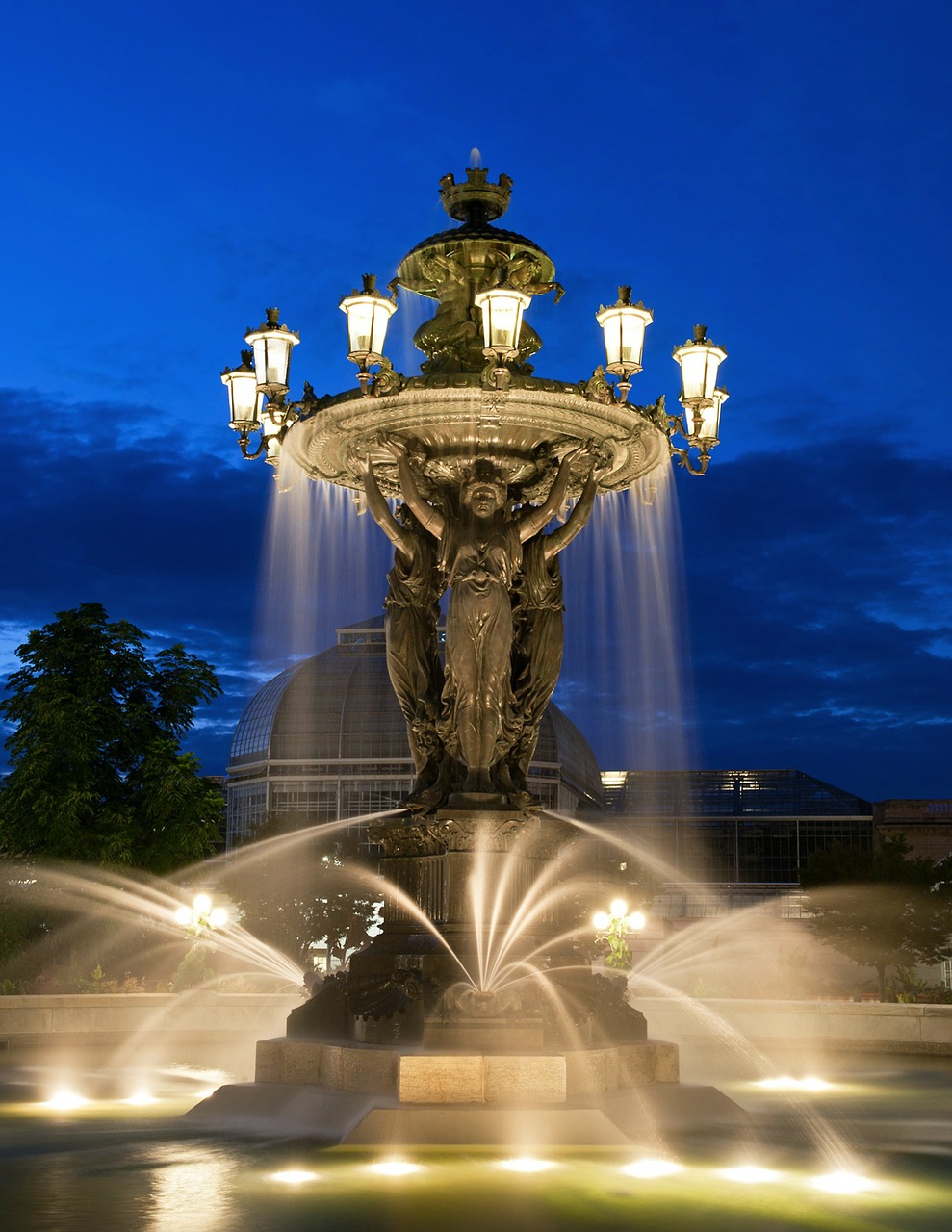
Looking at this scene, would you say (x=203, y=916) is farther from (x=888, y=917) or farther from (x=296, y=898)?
(x=888, y=917)

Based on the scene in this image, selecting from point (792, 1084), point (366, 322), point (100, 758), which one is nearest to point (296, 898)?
point (100, 758)

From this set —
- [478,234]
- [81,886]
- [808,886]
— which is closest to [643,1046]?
[478,234]

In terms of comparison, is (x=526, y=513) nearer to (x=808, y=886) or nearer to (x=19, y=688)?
(x=19, y=688)

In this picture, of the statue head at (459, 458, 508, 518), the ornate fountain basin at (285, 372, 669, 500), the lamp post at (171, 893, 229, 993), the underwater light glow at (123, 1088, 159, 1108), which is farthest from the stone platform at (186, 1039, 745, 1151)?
the lamp post at (171, 893, 229, 993)

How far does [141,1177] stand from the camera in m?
8.16

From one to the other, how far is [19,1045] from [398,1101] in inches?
361

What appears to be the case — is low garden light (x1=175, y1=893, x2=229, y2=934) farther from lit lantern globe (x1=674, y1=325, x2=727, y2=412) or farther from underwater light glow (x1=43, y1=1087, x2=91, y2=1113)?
lit lantern globe (x1=674, y1=325, x2=727, y2=412)

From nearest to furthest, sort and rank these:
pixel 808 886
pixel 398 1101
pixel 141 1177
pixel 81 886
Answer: pixel 141 1177, pixel 398 1101, pixel 81 886, pixel 808 886

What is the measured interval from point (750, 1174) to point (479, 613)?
4.73m

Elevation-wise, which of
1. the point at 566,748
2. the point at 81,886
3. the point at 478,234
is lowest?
the point at 81,886

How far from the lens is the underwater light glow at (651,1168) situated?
27.2ft

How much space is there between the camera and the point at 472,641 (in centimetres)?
1179

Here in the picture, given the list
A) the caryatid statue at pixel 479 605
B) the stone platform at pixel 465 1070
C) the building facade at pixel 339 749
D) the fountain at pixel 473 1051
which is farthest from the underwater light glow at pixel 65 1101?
the building facade at pixel 339 749

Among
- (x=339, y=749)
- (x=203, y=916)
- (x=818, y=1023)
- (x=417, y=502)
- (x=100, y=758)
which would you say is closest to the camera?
(x=417, y=502)
